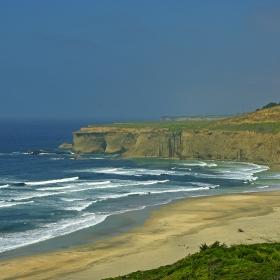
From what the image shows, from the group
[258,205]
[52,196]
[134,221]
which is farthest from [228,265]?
[52,196]

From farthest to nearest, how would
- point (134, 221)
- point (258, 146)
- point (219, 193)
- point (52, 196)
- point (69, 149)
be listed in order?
point (69, 149) → point (258, 146) → point (219, 193) → point (52, 196) → point (134, 221)

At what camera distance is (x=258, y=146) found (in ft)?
293

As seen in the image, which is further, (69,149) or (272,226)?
(69,149)

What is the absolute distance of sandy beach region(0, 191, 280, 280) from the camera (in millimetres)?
29953

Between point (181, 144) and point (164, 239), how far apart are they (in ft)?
204

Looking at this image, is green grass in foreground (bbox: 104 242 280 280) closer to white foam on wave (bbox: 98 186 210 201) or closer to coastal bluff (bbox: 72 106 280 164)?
white foam on wave (bbox: 98 186 210 201)

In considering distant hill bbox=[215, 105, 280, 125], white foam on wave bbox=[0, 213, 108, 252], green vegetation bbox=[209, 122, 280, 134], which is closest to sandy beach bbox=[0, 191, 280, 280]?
white foam on wave bbox=[0, 213, 108, 252]

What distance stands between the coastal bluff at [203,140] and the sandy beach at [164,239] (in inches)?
1435

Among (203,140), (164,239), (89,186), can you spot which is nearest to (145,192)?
(89,186)

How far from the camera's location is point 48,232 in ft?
127

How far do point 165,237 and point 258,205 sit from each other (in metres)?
15.5

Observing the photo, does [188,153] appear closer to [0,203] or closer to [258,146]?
→ [258,146]

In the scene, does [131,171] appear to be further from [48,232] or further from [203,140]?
[48,232]

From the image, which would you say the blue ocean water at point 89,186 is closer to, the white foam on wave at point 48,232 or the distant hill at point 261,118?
the white foam on wave at point 48,232
